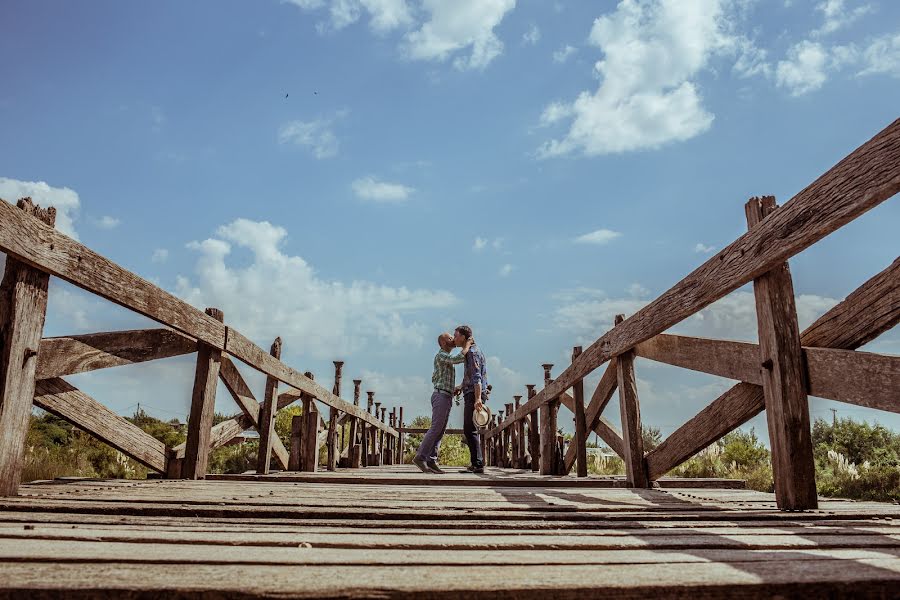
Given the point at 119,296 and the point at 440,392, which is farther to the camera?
the point at 440,392

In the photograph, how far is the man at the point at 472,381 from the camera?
8.22 meters

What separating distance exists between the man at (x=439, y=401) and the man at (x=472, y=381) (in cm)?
10

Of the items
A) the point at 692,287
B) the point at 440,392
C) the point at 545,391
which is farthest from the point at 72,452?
the point at 692,287

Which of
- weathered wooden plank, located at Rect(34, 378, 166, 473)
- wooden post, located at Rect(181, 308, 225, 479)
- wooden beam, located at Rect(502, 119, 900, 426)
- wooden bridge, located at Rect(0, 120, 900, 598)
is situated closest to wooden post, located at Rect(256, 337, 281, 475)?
wooden bridge, located at Rect(0, 120, 900, 598)

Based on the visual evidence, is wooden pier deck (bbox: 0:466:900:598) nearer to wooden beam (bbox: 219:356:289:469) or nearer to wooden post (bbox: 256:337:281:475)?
wooden beam (bbox: 219:356:289:469)

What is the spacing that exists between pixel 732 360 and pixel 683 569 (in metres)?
2.28

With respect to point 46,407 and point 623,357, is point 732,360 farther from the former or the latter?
point 46,407

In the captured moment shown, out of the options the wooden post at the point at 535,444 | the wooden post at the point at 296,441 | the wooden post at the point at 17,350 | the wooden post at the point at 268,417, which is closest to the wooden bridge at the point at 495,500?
the wooden post at the point at 17,350

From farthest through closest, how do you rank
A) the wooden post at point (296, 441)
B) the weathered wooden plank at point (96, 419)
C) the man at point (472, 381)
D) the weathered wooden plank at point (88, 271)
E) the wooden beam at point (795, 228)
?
the man at point (472, 381)
the wooden post at point (296, 441)
the weathered wooden plank at point (96, 419)
the weathered wooden plank at point (88, 271)
the wooden beam at point (795, 228)

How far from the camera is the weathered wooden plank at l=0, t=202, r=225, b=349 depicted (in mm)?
2984

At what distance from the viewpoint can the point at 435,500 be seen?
135 inches

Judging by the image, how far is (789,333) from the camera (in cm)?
309

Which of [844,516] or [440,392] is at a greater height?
[440,392]

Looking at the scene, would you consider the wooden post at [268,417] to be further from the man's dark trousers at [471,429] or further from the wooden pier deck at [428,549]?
the wooden pier deck at [428,549]
